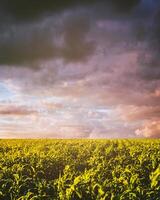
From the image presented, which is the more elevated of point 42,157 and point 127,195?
point 42,157

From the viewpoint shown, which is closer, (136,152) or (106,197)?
(106,197)

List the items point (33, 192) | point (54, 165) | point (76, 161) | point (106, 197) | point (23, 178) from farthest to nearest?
point (76, 161)
point (54, 165)
point (23, 178)
point (33, 192)
point (106, 197)

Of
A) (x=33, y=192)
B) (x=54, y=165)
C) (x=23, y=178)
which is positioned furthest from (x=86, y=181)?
(x=54, y=165)

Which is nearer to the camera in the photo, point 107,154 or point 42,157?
point 42,157

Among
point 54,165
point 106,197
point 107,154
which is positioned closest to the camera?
point 106,197

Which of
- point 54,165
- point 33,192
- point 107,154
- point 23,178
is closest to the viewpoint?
point 33,192

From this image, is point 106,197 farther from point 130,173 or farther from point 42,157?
point 42,157

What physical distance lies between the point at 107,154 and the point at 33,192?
31.9 ft

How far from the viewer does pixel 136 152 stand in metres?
24.0

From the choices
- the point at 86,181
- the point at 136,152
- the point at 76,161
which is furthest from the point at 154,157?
the point at 86,181

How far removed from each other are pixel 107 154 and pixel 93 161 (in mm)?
3901

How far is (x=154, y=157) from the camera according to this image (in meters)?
21.7

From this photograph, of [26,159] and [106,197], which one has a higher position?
[26,159]

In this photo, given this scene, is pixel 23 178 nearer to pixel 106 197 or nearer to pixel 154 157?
pixel 106 197
